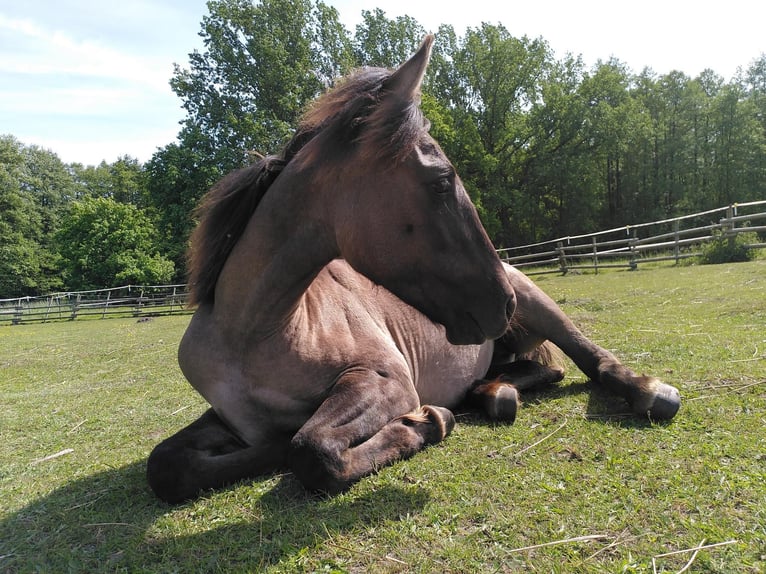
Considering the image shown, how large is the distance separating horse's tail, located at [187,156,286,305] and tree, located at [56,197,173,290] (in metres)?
37.9

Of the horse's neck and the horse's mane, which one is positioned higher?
the horse's mane

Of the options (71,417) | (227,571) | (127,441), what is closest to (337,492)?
(227,571)

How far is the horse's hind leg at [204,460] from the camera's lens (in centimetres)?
215

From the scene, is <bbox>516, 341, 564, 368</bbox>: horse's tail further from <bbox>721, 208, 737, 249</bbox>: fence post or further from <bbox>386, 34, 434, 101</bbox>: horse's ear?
<bbox>721, 208, 737, 249</bbox>: fence post

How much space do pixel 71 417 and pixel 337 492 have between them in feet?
11.9

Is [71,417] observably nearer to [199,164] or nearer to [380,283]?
[380,283]

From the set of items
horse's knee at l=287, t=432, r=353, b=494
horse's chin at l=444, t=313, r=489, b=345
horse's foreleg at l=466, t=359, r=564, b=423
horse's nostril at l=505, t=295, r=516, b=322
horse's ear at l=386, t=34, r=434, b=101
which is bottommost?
horse's foreleg at l=466, t=359, r=564, b=423

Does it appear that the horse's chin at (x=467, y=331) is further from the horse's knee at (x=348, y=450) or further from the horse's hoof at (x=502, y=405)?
the horse's hoof at (x=502, y=405)

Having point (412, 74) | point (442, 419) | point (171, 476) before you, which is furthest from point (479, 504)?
point (412, 74)

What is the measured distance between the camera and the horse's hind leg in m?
Answer: 2.15

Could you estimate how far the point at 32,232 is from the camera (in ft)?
144

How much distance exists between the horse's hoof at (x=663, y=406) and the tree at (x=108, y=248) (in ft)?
129

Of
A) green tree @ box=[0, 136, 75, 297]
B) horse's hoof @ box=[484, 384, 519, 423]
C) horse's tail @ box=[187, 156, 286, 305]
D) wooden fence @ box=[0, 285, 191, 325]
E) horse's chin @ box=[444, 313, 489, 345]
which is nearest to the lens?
horse's chin @ box=[444, 313, 489, 345]

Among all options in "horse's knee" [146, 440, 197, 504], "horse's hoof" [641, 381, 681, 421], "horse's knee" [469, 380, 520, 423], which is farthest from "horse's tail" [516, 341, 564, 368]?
"horse's knee" [146, 440, 197, 504]
